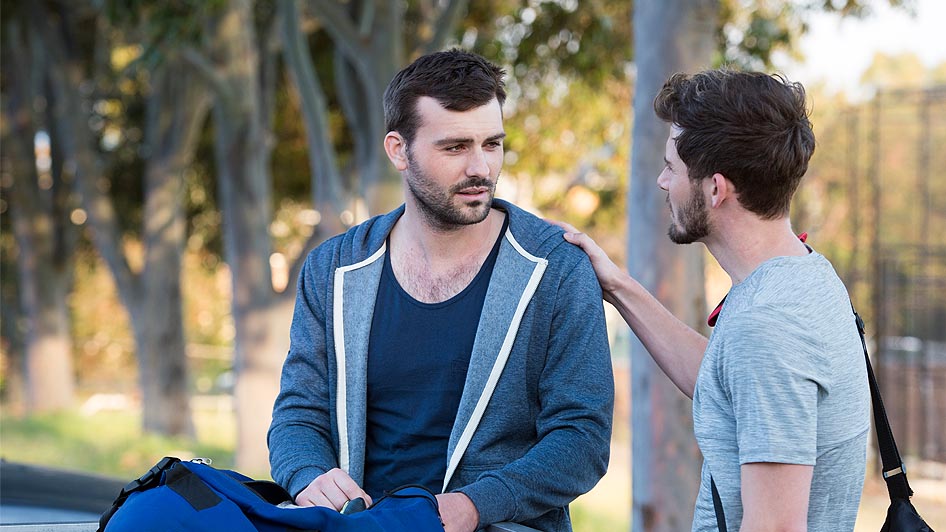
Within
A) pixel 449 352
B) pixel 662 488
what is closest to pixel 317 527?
pixel 449 352

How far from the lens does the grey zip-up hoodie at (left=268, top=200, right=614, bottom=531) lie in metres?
2.85

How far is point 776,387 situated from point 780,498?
0.63ft

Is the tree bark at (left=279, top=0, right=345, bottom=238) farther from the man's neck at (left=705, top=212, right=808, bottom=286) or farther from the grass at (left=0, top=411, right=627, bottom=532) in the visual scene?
the man's neck at (left=705, top=212, right=808, bottom=286)

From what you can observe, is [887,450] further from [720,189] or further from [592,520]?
[592,520]

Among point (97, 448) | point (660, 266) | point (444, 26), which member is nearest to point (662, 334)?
point (660, 266)

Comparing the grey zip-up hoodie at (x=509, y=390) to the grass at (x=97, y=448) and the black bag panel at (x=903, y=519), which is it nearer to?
the black bag panel at (x=903, y=519)

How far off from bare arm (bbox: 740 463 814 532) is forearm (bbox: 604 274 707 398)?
2.63 ft

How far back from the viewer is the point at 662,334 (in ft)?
9.59

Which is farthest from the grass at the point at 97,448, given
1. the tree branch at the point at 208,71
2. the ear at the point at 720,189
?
the ear at the point at 720,189

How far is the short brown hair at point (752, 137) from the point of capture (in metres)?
2.24

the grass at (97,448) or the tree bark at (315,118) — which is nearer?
the tree bark at (315,118)

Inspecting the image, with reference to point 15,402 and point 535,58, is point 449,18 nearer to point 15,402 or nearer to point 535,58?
point 535,58

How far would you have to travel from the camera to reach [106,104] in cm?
1772

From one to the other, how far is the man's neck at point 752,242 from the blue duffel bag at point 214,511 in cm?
84
